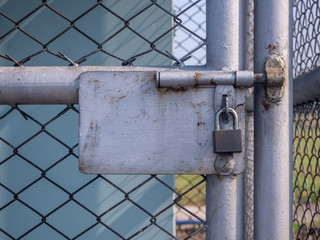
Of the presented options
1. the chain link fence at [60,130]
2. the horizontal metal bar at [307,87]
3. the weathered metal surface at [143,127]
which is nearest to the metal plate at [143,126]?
the weathered metal surface at [143,127]

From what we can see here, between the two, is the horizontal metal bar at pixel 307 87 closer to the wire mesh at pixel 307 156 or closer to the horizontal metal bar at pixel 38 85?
the wire mesh at pixel 307 156

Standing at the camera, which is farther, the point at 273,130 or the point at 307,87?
the point at 307,87

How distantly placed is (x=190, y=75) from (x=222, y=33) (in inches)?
4.7

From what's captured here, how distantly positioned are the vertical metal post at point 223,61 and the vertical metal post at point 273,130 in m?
0.06

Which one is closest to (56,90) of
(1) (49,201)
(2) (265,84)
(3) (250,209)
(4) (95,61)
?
(2) (265,84)

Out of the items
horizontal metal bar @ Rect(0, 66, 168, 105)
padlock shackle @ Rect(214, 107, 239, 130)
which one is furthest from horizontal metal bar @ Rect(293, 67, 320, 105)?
horizontal metal bar @ Rect(0, 66, 168, 105)

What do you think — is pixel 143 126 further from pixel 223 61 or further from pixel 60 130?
pixel 60 130

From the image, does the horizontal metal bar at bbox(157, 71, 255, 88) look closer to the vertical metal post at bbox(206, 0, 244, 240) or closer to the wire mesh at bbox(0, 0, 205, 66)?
the vertical metal post at bbox(206, 0, 244, 240)

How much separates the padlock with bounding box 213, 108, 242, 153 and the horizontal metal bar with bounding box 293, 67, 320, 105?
327 millimetres

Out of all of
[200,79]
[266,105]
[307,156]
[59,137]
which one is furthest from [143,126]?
[59,137]

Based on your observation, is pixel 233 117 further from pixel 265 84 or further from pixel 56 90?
pixel 56 90

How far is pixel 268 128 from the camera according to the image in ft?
2.33

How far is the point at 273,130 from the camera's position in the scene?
2.33ft

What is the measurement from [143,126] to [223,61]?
0.70 feet
